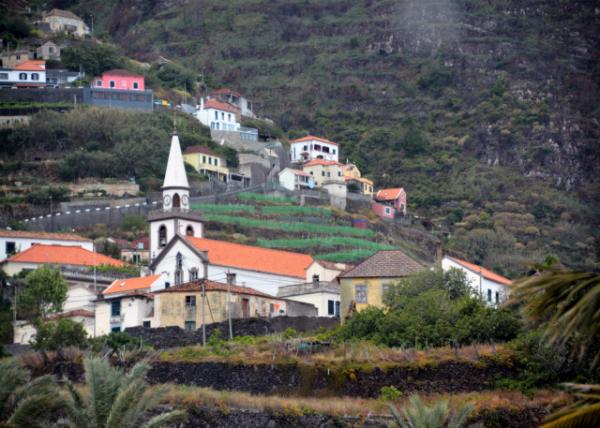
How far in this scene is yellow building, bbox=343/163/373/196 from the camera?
130625 millimetres

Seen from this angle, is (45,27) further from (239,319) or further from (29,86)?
(239,319)

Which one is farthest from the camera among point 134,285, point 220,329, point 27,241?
point 27,241

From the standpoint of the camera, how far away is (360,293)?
61125 mm

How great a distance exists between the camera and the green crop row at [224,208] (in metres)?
106

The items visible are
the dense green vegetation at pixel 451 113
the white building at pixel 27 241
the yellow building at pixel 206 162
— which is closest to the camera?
the white building at pixel 27 241

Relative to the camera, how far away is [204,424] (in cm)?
4472

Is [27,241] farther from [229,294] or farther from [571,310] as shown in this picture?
[571,310]

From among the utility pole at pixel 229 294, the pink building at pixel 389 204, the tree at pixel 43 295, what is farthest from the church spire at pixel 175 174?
the pink building at pixel 389 204

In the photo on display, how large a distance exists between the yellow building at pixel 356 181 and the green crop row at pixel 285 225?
24087 millimetres

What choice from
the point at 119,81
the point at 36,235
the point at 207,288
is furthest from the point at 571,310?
the point at 119,81

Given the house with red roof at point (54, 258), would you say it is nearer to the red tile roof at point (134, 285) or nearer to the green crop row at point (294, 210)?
the red tile roof at point (134, 285)

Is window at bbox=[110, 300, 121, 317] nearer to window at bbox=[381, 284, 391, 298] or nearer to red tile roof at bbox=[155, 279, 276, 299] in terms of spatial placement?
red tile roof at bbox=[155, 279, 276, 299]

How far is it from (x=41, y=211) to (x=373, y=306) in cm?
5493

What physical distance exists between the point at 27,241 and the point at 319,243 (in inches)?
811
